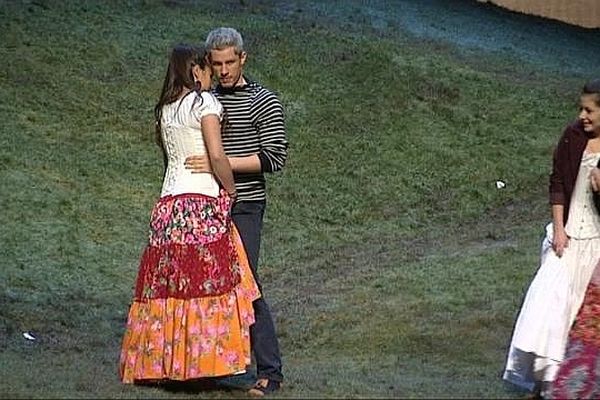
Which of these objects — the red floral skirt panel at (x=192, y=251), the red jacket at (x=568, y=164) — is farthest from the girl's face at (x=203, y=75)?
the red jacket at (x=568, y=164)

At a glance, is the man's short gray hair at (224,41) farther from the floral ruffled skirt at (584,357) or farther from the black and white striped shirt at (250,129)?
the floral ruffled skirt at (584,357)

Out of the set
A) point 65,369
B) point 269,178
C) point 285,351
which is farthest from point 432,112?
point 65,369

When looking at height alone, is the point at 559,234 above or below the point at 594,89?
below

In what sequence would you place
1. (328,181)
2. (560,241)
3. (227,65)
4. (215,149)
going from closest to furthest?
(215,149) → (227,65) → (560,241) → (328,181)

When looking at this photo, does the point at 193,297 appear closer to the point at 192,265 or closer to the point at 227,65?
the point at 192,265

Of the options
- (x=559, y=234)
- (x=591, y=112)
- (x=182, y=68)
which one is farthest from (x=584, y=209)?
(x=182, y=68)

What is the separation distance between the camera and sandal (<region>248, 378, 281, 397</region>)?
499 cm

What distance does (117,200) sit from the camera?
10328mm

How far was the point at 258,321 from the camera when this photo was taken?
5.05 meters

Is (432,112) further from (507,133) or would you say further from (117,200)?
(117,200)

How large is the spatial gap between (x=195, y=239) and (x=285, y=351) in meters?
1.98

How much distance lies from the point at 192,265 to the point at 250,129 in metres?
0.59

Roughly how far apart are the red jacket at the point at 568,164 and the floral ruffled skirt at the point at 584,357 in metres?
0.34

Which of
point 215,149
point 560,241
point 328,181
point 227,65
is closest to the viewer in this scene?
point 215,149
